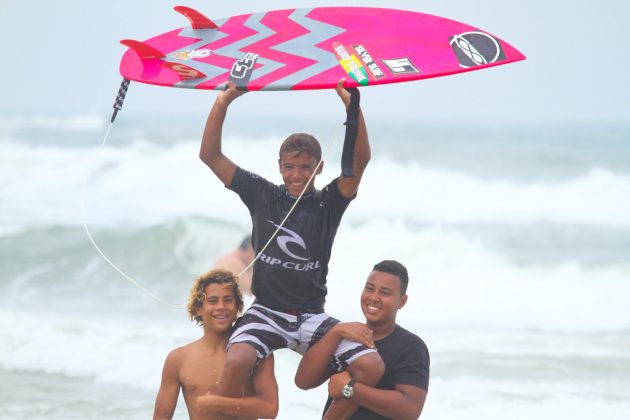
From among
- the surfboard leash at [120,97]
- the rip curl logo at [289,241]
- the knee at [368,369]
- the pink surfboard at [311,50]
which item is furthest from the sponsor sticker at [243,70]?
the knee at [368,369]

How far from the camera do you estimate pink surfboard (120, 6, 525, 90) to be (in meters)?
4.87

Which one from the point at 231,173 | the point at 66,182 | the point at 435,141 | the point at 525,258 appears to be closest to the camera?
the point at 231,173

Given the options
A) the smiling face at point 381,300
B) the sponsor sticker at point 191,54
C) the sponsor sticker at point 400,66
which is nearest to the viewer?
the smiling face at point 381,300

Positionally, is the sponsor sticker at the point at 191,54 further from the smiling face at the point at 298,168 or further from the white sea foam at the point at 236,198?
the white sea foam at the point at 236,198

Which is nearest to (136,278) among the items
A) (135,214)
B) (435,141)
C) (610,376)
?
(135,214)

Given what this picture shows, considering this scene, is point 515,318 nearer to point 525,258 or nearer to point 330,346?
point 525,258

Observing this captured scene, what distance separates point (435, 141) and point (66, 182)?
14833 millimetres

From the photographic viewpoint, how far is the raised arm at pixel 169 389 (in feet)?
15.8

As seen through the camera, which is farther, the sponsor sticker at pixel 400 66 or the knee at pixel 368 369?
the sponsor sticker at pixel 400 66

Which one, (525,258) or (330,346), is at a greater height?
(525,258)

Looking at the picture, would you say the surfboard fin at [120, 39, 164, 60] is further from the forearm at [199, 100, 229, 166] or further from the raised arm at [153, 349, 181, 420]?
the raised arm at [153, 349, 181, 420]

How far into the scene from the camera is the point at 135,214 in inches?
714

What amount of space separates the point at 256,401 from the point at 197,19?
78.0 inches

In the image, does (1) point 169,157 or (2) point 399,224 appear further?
(1) point 169,157
